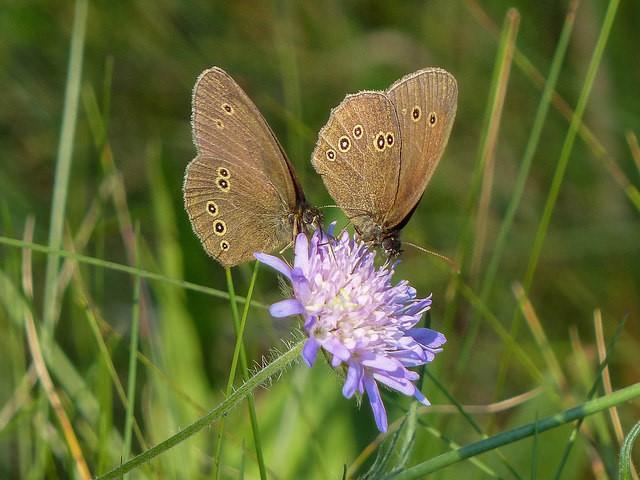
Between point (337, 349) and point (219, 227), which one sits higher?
point (219, 227)

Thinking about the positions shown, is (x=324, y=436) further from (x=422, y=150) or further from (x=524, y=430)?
(x=524, y=430)

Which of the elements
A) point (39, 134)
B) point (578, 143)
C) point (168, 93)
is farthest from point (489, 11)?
point (39, 134)

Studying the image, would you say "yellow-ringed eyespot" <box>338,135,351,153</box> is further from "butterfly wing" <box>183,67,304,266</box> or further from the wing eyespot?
"butterfly wing" <box>183,67,304,266</box>

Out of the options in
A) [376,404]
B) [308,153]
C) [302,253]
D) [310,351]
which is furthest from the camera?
[308,153]

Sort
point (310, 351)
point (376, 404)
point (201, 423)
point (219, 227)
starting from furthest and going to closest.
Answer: point (219, 227) < point (376, 404) < point (310, 351) < point (201, 423)

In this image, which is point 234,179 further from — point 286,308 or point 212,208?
point 286,308

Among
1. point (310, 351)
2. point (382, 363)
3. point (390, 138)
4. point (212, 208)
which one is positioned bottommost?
point (382, 363)

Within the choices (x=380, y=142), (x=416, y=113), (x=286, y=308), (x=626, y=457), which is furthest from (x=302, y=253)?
(x=626, y=457)

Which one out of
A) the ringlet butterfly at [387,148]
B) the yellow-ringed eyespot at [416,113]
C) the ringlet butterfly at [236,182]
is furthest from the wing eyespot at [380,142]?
the ringlet butterfly at [236,182]

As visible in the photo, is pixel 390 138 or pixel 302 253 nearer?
pixel 302 253
